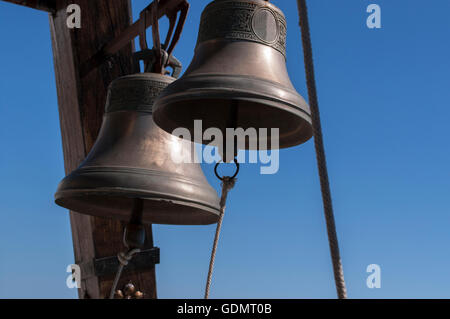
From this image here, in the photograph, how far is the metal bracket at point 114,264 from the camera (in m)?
1.97

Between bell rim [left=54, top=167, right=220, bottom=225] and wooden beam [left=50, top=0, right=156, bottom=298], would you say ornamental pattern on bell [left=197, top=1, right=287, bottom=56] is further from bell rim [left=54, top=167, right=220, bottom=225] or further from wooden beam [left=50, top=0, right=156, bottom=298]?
wooden beam [left=50, top=0, right=156, bottom=298]

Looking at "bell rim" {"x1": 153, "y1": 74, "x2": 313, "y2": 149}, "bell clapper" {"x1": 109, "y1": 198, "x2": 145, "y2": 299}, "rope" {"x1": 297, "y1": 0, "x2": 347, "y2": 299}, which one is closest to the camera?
"rope" {"x1": 297, "y1": 0, "x2": 347, "y2": 299}

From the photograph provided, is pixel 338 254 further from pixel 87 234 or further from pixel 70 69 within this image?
pixel 70 69

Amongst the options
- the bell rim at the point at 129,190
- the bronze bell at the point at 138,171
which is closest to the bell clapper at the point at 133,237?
the bronze bell at the point at 138,171

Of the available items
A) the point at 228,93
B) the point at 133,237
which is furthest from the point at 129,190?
the point at 228,93

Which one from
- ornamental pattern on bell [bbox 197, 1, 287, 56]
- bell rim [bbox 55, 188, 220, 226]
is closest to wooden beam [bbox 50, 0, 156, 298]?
bell rim [bbox 55, 188, 220, 226]

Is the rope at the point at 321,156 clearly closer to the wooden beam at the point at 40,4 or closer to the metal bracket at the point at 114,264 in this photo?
the metal bracket at the point at 114,264

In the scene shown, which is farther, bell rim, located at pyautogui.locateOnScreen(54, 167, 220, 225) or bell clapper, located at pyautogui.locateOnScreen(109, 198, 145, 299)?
bell clapper, located at pyautogui.locateOnScreen(109, 198, 145, 299)

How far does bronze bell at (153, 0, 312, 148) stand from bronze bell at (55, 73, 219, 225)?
10cm

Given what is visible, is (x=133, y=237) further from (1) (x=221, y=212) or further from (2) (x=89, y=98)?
(2) (x=89, y=98)

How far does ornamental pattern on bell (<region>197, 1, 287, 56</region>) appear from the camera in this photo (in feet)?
4.36

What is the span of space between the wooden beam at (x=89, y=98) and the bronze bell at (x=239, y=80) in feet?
2.21

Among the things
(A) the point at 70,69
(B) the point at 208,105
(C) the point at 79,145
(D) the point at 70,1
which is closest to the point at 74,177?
(B) the point at 208,105

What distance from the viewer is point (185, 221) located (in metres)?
1.74
